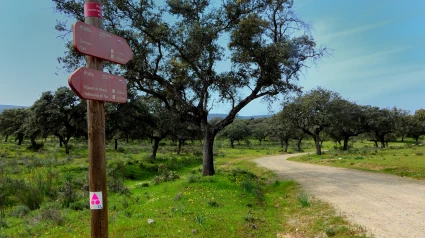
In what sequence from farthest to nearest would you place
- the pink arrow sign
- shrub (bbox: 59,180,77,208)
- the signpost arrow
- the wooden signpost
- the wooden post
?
shrub (bbox: 59,180,77,208) → the wooden post → the wooden signpost → the signpost arrow → the pink arrow sign

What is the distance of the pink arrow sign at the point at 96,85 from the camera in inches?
147

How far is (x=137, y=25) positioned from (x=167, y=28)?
1597 millimetres

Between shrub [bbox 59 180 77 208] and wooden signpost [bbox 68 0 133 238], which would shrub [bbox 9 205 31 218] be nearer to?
shrub [bbox 59 180 77 208]

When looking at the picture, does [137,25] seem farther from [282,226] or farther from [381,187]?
[381,187]

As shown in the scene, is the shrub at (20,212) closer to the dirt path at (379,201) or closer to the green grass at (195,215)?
the green grass at (195,215)

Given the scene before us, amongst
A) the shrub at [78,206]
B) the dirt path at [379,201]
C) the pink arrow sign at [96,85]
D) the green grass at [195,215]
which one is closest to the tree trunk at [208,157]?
the green grass at [195,215]

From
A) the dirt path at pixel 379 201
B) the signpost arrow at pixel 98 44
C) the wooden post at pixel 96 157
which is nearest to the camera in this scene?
the signpost arrow at pixel 98 44

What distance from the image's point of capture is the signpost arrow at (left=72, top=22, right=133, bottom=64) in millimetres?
3856

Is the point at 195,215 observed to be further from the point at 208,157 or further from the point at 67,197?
the point at 208,157

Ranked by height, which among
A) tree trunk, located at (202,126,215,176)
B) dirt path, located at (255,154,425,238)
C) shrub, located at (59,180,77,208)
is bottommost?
dirt path, located at (255,154,425,238)

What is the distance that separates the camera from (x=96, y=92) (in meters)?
3.99

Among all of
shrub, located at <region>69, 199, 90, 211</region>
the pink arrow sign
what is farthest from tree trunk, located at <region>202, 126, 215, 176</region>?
the pink arrow sign

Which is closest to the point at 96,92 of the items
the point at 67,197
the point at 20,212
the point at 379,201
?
the point at 20,212

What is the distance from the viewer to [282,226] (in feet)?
27.0
